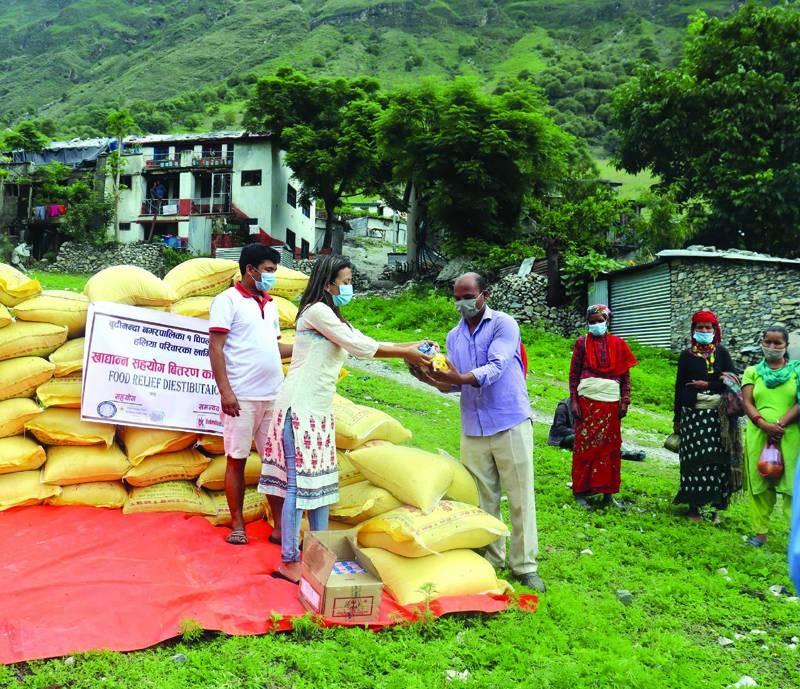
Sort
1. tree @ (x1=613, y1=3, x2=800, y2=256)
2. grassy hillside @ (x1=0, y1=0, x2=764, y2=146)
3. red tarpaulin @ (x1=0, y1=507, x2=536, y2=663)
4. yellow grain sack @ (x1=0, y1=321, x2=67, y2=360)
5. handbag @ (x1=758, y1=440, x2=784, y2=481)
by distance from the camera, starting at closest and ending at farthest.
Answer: red tarpaulin @ (x1=0, y1=507, x2=536, y2=663)
yellow grain sack @ (x1=0, y1=321, x2=67, y2=360)
handbag @ (x1=758, y1=440, x2=784, y2=481)
tree @ (x1=613, y1=3, x2=800, y2=256)
grassy hillside @ (x1=0, y1=0, x2=764, y2=146)

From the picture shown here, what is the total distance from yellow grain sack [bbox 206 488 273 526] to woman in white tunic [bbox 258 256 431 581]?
2.65ft

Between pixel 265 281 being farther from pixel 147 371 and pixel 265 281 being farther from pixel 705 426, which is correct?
pixel 705 426

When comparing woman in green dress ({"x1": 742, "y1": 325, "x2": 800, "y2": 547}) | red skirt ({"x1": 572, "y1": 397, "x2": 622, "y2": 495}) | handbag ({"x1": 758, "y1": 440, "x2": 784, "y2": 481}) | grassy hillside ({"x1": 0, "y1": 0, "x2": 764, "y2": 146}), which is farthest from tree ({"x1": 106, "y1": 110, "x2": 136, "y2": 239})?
grassy hillside ({"x1": 0, "y1": 0, "x2": 764, "y2": 146})

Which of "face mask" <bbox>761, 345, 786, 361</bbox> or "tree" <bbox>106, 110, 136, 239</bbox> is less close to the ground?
"tree" <bbox>106, 110, 136, 239</bbox>

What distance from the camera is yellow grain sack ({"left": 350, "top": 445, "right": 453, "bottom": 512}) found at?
4121 mm

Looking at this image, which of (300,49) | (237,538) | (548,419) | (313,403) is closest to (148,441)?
(237,538)

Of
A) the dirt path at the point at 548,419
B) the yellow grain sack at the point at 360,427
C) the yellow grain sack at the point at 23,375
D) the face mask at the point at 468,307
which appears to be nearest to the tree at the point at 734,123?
the dirt path at the point at 548,419

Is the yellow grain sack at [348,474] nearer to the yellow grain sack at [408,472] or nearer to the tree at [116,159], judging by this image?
the yellow grain sack at [408,472]

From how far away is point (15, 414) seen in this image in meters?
4.68

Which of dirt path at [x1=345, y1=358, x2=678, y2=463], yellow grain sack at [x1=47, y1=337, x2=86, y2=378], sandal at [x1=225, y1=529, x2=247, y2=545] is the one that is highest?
yellow grain sack at [x1=47, y1=337, x2=86, y2=378]

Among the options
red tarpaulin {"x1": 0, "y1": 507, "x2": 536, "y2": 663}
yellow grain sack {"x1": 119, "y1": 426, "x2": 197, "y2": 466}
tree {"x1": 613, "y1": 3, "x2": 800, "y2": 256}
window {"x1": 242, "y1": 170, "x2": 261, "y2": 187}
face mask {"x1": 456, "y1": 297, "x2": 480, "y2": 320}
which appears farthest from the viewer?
window {"x1": 242, "y1": 170, "x2": 261, "y2": 187}

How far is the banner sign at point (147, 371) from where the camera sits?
→ 190 inches

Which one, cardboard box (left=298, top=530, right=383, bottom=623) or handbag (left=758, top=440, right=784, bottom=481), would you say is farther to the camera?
handbag (left=758, top=440, right=784, bottom=481)

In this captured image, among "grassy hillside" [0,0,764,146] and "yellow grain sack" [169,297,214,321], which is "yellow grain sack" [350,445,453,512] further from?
"grassy hillside" [0,0,764,146]
